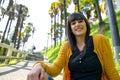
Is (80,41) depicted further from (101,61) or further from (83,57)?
(101,61)

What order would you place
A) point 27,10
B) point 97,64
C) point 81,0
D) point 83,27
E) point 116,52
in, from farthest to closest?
point 27,10 → point 81,0 → point 116,52 → point 83,27 → point 97,64

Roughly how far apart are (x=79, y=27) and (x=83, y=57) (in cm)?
40

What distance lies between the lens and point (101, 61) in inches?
129

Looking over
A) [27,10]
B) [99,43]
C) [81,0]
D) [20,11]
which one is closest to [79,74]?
[99,43]

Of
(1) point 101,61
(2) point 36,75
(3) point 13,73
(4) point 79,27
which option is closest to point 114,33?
(3) point 13,73

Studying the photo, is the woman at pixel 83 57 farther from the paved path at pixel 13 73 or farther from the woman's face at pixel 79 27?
the paved path at pixel 13 73

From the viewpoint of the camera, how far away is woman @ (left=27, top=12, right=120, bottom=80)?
3.23 meters

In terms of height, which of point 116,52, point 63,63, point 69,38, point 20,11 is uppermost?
point 20,11

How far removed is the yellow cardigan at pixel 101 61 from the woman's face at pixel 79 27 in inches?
6.5

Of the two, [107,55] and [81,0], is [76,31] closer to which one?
[107,55]

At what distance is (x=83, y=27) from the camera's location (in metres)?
3.50

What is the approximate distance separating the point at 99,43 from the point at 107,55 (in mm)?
175

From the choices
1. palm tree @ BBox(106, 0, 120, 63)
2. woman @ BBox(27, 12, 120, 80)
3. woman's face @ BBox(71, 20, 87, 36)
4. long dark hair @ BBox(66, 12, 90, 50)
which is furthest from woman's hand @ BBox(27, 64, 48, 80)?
palm tree @ BBox(106, 0, 120, 63)

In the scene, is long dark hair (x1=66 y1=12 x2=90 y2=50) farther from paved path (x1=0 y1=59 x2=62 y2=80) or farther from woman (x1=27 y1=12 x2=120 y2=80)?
paved path (x1=0 y1=59 x2=62 y2=80)
